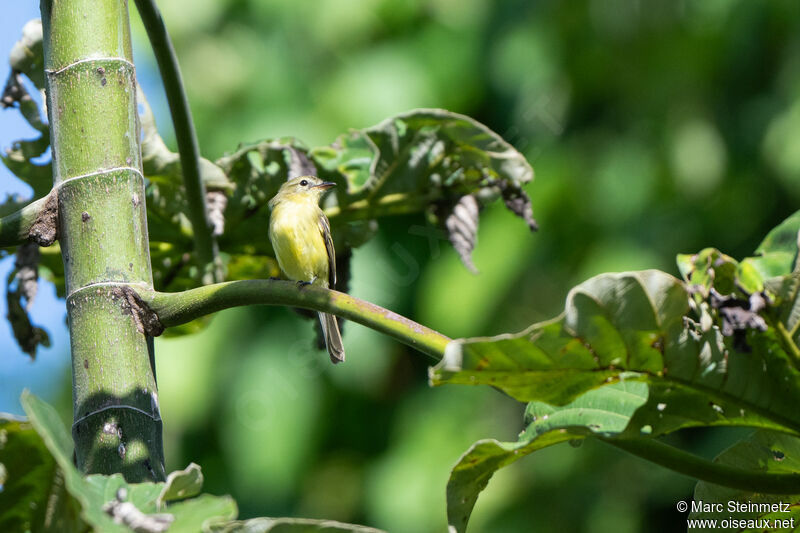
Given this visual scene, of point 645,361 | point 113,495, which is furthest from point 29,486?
point 645,361

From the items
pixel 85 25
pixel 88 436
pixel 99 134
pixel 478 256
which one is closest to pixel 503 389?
pixel 88 436

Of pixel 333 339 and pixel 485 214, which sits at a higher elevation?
pixel 485 214

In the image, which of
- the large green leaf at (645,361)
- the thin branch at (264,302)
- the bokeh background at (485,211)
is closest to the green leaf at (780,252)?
the large green leaf at (645,361)

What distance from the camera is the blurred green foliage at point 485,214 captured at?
6246mm

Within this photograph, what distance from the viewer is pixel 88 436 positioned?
129cm

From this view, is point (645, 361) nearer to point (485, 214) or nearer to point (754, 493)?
point (754, 493)

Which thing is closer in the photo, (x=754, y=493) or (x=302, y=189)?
(x=754, y=493)

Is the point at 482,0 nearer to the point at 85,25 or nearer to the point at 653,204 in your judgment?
the point at 653,204

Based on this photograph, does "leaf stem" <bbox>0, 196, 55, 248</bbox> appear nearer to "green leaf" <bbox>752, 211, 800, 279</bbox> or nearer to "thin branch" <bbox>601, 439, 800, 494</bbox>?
"thin branch" <bbox>601, 439, 800, 494</bbox>

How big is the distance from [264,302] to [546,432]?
476 mm

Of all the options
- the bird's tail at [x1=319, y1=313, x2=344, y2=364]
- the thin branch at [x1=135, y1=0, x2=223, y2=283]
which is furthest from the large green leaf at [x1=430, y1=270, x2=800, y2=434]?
the bird's tail at [x1=319, y1=313, x2=344, y2=364]

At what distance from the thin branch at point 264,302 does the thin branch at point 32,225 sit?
0.18 metres

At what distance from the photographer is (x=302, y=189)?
2996 mm

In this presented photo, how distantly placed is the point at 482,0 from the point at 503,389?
624 centimetres
